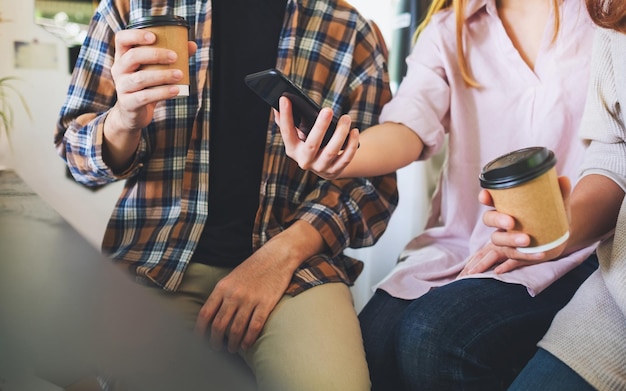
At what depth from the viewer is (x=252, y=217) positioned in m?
1.01

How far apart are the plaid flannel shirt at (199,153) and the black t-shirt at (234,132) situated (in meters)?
0.02

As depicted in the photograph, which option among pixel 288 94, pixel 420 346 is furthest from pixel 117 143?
pixel 420 346

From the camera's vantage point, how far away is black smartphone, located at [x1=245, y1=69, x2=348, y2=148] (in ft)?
2.35

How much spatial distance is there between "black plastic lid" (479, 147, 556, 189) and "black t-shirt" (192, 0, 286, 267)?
1.41ft

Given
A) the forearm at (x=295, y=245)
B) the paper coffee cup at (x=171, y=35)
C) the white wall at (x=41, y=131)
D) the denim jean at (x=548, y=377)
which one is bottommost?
the denim jean at (x=548, y=377)

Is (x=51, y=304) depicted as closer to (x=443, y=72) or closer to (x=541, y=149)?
(x=541, y=149)

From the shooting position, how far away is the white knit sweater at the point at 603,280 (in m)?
→ 0.69

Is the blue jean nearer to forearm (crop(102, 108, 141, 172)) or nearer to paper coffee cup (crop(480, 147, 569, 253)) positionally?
paper coffee cup (crop(480, 147, 569, 253))

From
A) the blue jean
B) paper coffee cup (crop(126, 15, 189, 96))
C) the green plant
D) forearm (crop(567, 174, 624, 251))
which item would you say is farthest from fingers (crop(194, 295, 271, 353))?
the green plant

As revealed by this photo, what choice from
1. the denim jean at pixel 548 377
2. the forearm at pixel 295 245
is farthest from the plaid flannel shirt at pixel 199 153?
the denim jean at pixel 548 377

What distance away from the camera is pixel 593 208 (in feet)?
2.71

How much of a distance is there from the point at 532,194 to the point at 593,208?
0.70 feet

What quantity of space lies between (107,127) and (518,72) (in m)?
0.65

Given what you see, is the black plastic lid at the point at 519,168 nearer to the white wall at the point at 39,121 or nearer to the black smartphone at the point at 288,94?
the black smartphone at the point at 288,94
